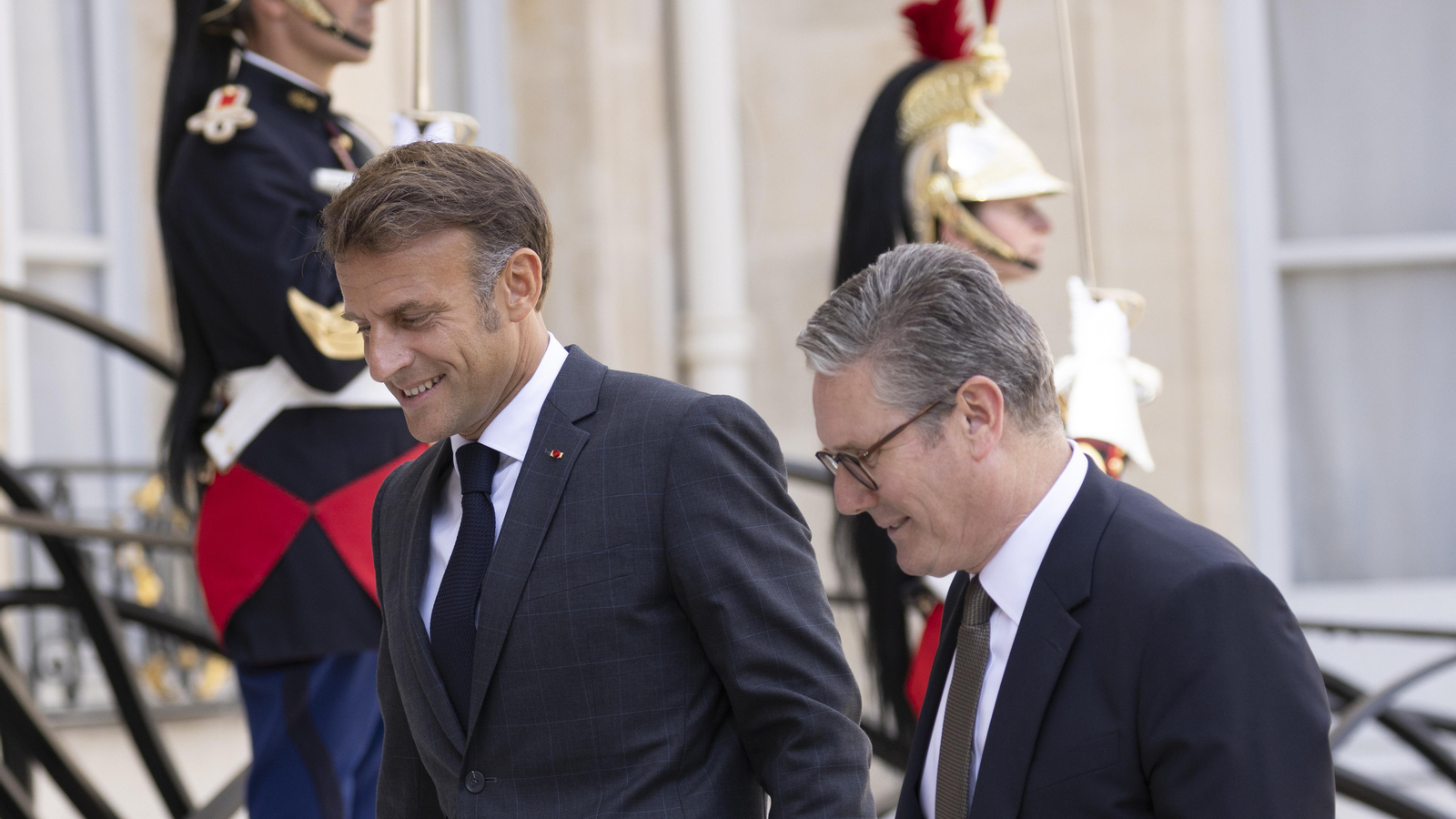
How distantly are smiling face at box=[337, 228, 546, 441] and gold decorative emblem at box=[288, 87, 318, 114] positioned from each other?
3.39 ft

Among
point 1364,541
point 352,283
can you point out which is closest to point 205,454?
point 352,283

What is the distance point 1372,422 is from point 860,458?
189 inches

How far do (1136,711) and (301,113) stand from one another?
5.98 feet

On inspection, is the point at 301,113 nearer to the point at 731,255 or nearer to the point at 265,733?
the point at 265,733

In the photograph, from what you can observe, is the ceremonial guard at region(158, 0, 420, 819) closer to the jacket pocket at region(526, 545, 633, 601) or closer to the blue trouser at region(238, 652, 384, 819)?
the blue trouser at region(238, 652, 384, 819)

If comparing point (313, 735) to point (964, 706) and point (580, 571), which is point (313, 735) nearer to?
point (580, 571)

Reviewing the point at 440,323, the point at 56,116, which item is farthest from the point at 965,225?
the point at 56,116

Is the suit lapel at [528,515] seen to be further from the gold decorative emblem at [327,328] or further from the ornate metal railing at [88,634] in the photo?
the ornate metal railing at [88,634]

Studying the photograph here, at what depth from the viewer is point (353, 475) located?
2.57m

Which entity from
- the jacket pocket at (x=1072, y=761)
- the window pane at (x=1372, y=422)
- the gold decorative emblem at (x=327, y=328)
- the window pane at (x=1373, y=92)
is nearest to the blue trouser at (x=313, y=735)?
the gold decorative emblem at (x=327, y=328)

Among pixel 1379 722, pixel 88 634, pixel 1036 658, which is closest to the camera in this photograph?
pixel 1036 658

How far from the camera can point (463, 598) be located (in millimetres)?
1677

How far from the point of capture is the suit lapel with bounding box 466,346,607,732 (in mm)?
1620

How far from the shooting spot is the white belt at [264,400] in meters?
2.57
